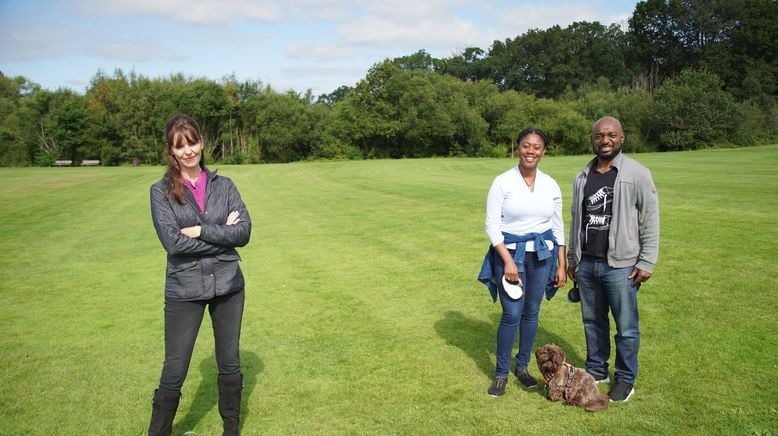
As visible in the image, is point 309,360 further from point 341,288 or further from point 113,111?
point 113,111

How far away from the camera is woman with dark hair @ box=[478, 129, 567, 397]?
451 cm

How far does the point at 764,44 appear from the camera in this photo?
→ 76.1m

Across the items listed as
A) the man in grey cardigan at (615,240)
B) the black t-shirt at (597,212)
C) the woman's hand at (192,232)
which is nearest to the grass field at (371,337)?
the man in grey cardigan at (615,240)

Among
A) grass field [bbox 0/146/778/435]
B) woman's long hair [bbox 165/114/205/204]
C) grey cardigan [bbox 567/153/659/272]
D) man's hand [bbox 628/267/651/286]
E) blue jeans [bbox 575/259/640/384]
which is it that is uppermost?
woman's long hair [bbox 165/114/205/204]

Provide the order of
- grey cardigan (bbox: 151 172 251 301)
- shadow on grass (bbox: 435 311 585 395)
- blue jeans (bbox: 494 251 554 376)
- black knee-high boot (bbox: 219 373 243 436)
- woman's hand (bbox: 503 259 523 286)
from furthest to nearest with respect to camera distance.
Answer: shadow on grass (bbox: 435 311 585 395), blue jeans (bbox: 494 251 554 376), woman's hand (bbox: 503 259 523 286), black knee-high boot (bbox: 219 373 243 436), grey cardigan (bbox: 151 172 251 301)

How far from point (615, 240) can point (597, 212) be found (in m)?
0.29

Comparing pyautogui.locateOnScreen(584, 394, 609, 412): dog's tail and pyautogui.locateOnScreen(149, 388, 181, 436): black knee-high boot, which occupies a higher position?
pyautogui.locateOnScreen(149, 388, 181, 436): black knee-high boot

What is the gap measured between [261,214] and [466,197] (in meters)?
7.43

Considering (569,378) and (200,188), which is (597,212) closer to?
(569,378)

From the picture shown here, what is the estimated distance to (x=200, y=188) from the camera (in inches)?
149

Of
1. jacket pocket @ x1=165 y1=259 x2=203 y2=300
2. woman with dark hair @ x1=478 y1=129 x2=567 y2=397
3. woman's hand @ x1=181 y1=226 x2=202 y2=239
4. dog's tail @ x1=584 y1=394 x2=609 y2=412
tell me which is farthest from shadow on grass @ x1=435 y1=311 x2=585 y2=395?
woman's hand @ x1=181 y1=226 x2=202 y2=239

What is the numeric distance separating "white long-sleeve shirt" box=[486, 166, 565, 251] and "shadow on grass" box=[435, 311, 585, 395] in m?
1.56

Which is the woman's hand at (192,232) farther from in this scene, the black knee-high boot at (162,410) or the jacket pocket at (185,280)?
the black knee-high boot at (162,410)

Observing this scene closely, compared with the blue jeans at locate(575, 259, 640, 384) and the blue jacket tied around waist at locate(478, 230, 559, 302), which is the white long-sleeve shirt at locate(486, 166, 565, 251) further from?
the blue jeans at locate(575, 259, 640, 384)
